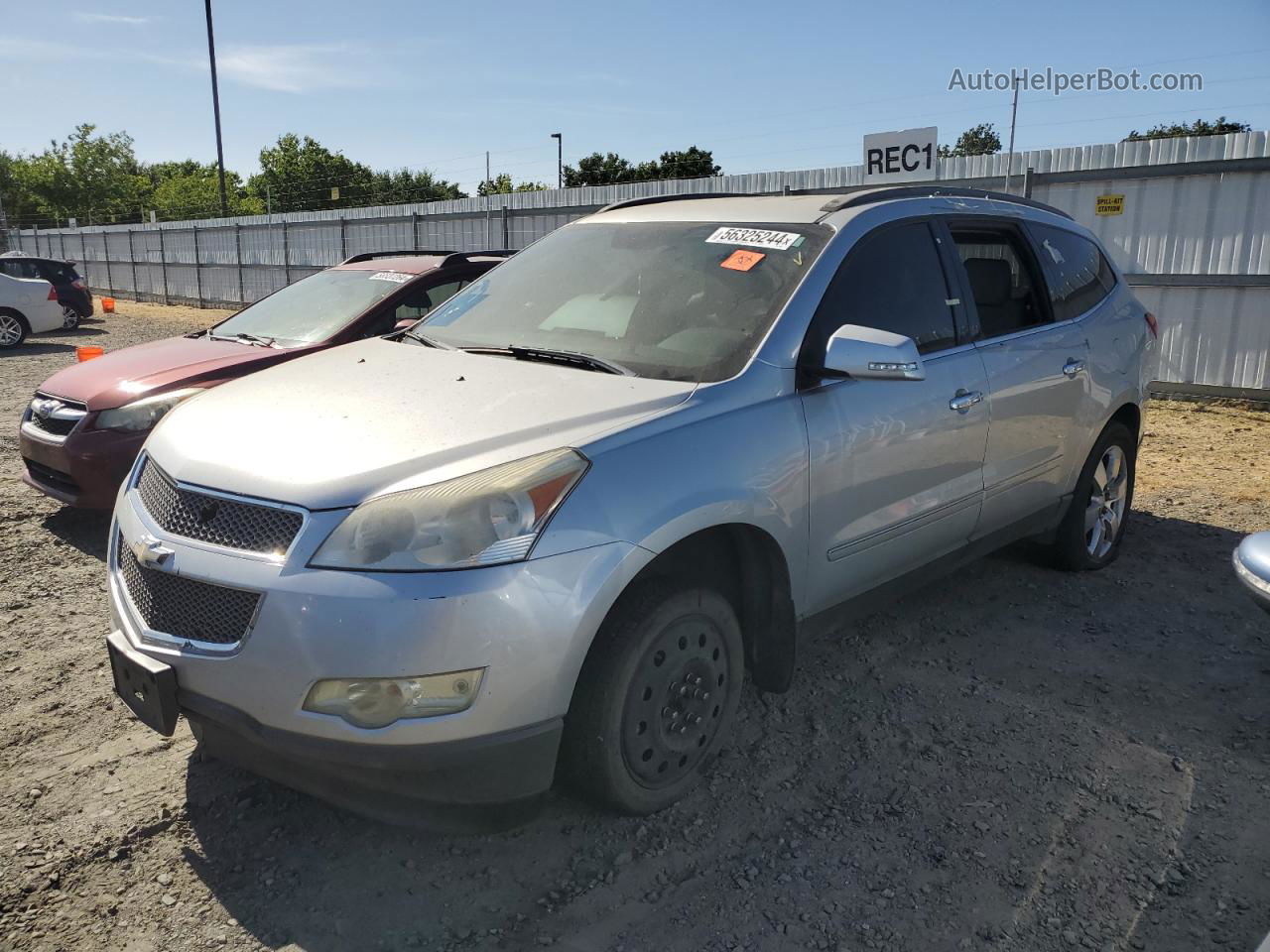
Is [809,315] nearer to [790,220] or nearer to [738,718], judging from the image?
[790,220]

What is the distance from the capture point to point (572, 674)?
2.46 meters

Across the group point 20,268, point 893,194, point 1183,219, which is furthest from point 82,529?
point 20,268

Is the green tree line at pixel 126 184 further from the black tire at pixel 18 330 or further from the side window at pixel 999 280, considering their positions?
the side window at pixel 999 280

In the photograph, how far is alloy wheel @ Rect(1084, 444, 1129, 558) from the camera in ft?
16.6

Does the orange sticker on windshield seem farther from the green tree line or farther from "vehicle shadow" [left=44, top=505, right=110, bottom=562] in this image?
the green tree line

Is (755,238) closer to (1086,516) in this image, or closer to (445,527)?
(445,527)

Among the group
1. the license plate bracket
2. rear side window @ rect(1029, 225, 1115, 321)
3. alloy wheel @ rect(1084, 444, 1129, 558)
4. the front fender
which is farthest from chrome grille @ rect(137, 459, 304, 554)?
alloy wheel @ rect(1084, 444, 1129, 558)

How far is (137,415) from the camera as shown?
5301mm

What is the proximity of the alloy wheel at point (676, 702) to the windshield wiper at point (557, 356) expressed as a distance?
0.87 m

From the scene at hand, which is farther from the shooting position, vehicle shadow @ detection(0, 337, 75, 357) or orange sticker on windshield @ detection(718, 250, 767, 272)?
vehicle shadow @ detection(0, 337, 75, 357)

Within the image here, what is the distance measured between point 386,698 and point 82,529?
4367mm

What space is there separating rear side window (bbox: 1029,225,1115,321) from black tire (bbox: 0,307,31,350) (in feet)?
57.1

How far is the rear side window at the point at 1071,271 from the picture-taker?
4.59 m

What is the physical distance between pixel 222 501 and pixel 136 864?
3.44 feet
